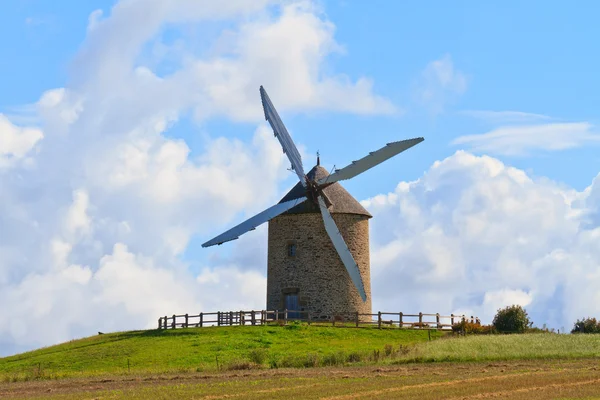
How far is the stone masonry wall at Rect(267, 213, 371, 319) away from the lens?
156ft

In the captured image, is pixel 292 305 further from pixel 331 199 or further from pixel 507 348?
pixel 507 348

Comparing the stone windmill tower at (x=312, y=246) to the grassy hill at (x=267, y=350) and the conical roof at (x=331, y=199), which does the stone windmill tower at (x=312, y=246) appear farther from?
the grassy hill at (x=267, y=350)

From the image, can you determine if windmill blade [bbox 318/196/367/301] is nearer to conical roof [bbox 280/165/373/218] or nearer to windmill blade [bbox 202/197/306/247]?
conical roof [bbox 280/165/373/218]

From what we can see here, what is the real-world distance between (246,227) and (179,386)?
65.1 feet

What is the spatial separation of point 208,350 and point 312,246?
11.9 meters

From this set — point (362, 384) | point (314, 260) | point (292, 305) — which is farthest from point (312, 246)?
point (362, 384)

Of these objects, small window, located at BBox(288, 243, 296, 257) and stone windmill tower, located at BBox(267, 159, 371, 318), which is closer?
stone windmill tower, located at BBox(267, 159, 371, 318)

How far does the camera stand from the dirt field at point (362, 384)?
75.7 ft

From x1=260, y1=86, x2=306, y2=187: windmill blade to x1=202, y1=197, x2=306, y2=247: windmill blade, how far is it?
180cm

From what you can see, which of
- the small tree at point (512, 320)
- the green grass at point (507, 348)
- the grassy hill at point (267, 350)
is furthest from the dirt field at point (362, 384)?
the small tree at point (512, 320)

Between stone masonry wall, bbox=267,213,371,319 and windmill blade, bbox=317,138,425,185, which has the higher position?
windmill blade, bbox=317,138,425,185

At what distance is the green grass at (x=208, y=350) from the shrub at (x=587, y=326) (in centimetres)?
734

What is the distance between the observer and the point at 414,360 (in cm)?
3359

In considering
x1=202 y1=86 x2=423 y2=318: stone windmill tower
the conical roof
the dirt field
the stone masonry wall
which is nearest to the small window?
x1=202 y1=86 x2=423 y2=318: stone windmill tower
